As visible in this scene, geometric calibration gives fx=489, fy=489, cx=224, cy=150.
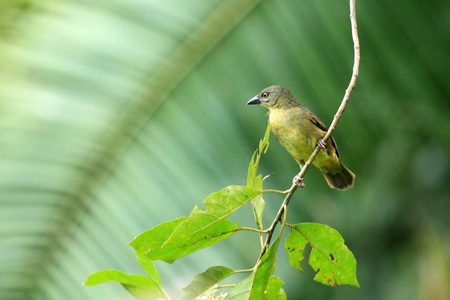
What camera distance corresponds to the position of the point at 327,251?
1384 mm

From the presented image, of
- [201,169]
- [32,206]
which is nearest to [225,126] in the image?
[201,169]

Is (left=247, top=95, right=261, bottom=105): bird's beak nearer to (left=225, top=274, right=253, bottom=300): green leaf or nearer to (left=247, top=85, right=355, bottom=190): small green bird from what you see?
(left=247, top=85, right=355, bottom=190): small green bird

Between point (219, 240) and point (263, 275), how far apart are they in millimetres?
166

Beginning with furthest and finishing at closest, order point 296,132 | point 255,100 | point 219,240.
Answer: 1. point 296,132
2. point 255,100
3. point 219,240

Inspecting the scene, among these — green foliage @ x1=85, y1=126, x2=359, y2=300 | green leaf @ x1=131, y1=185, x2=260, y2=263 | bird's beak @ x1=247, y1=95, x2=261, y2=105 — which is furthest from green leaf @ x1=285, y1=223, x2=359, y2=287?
bird's beak @ x1=247, y1=95, x2=261, y2=105

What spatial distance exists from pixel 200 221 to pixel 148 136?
1.14 meters

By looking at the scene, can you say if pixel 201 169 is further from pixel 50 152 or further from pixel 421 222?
pixel 421 222

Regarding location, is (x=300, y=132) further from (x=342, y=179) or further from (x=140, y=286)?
(x=140, y=286)

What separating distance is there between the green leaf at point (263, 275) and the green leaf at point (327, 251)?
17 cm

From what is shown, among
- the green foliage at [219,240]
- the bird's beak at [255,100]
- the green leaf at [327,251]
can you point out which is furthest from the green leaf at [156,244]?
the bird's beak at [255,100]

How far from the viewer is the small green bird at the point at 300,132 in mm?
2602

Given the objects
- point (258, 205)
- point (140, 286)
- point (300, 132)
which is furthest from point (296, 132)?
point (140, 286)

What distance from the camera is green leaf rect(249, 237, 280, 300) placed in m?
1.20

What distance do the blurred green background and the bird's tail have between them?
306mm
